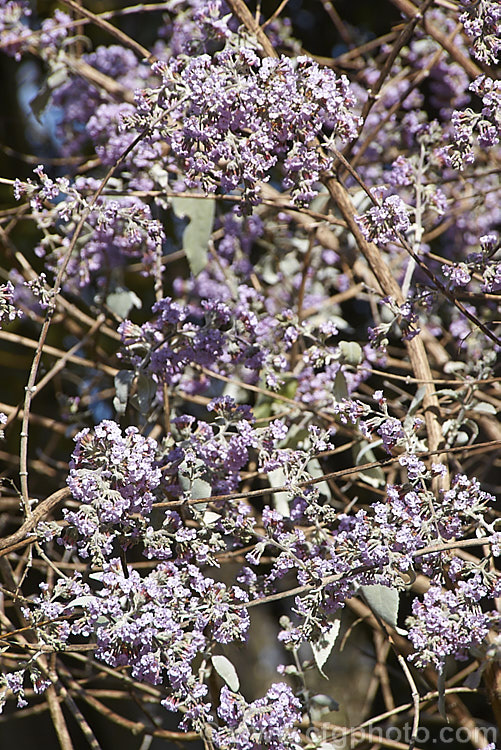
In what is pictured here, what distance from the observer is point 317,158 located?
1.16 metres

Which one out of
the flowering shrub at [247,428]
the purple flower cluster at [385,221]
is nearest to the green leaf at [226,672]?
the flowering shrub at [247,428]

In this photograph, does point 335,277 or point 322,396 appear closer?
point 322,396

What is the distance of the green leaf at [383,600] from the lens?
118 cm

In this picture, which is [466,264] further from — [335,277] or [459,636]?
[335,277]

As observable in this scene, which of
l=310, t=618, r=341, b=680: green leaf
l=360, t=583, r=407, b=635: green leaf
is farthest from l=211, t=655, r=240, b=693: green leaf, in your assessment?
l=360, t=583, r=407, b=635: green leaf

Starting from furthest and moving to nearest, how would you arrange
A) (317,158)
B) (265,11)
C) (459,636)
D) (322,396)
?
(265,11) < (322,396) < (317,158) < (459,636)

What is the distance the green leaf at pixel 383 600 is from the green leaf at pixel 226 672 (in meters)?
0.25

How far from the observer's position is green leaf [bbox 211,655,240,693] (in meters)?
1.15

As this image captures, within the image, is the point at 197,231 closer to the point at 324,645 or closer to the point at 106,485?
the point at 106,485

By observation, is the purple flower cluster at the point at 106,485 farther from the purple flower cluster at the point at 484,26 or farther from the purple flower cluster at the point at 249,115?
the purple flower cluster at the point at 484,26

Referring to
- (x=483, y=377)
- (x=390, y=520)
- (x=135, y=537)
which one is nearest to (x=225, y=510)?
(x=135, y=537)

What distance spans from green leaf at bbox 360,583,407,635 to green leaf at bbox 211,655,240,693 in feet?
0.81

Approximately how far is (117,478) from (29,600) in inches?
9.9

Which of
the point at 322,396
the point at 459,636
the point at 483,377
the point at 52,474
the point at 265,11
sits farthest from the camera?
the point at 265,11
